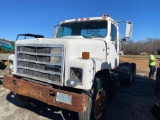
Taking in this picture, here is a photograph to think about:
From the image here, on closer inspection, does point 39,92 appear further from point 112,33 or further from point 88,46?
point 112,33

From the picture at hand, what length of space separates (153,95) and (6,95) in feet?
17.9

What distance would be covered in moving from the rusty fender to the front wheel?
1.08 feet

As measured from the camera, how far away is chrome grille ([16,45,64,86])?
14.5 ft

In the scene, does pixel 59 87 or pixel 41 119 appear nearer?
pixel 59 87

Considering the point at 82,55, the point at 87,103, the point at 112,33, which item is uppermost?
the point at 112,33

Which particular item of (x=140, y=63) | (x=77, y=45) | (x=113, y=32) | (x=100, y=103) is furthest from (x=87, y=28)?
(x=140, y=63)

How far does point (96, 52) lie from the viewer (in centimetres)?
529

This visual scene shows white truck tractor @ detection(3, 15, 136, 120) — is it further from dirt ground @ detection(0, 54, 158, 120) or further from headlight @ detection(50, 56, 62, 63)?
dirt ground @ detection(0, 54, 158, 120)

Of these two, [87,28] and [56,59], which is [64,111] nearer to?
[56,59]

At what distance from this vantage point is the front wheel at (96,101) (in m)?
4.36

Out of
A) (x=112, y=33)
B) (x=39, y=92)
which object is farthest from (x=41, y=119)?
(x=112, y=33)

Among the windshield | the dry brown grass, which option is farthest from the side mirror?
the dry brown grass

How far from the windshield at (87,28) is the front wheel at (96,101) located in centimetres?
162

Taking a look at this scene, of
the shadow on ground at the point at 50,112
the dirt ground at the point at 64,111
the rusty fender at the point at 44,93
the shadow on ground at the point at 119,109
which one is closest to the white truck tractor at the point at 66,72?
the rusty fender at the point at 44,93
